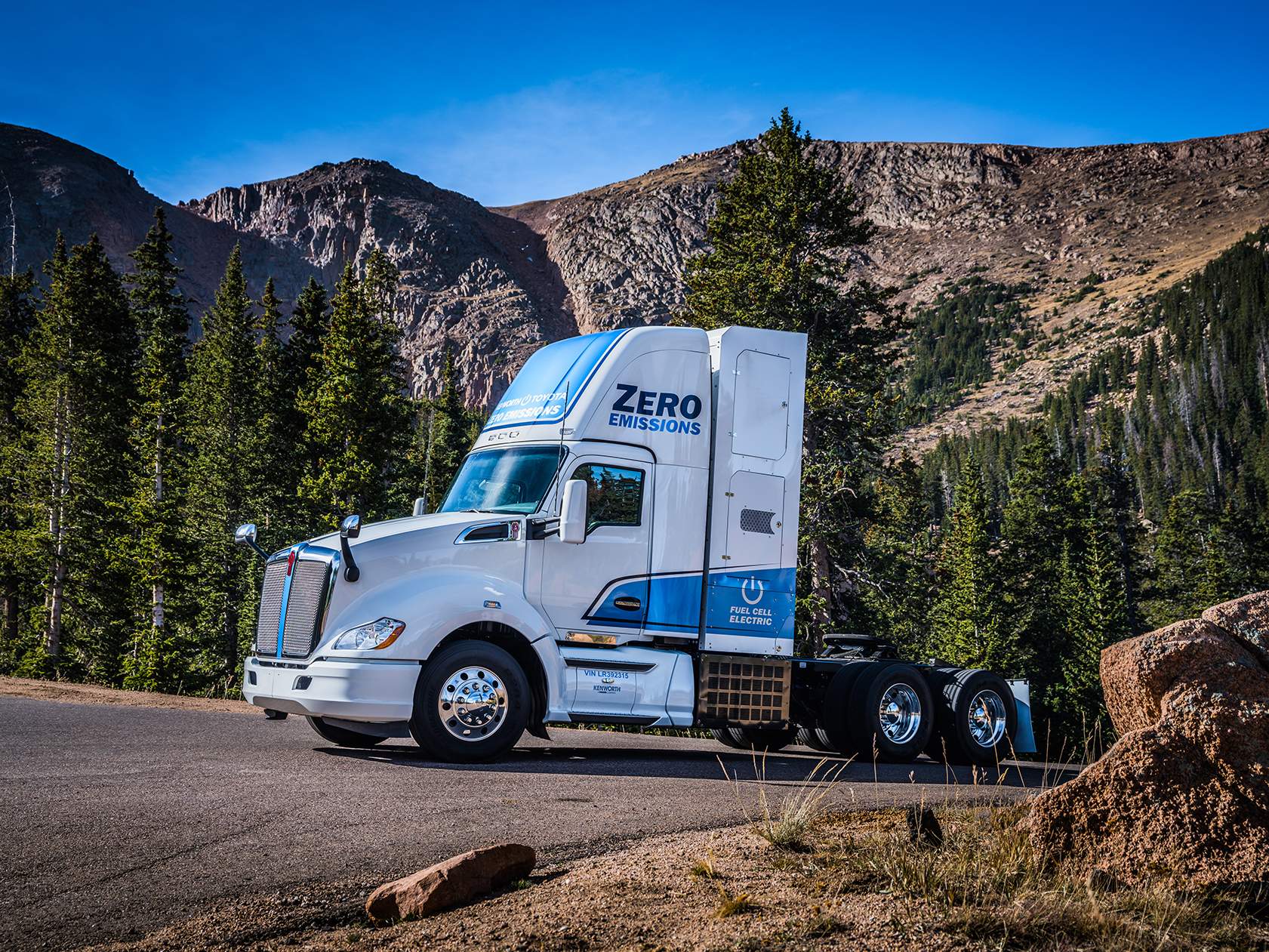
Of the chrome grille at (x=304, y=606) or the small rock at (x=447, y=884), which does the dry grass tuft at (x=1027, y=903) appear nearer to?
the small rock at (x=447, y=884)

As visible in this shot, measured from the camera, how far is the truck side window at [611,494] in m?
9.11

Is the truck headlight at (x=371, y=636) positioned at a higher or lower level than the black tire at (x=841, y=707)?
higher

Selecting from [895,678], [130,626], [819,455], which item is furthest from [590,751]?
[130,626]

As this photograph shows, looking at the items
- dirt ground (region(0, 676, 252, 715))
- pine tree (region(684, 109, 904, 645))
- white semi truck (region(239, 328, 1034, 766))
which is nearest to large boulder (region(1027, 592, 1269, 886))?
white semi truck (region(239, 328, 1034, 766))

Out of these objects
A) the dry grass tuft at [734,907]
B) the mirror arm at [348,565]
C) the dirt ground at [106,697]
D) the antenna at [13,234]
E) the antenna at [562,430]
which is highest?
the antenna at [13,234]

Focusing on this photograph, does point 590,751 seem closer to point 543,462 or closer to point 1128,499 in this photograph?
point 543,462

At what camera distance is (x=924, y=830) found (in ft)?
13.5

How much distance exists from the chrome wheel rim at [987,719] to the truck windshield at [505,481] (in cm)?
607

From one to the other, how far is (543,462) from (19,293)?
4536 centimetres

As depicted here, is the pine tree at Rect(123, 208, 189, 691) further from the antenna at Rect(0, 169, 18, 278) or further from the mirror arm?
the antenna at Rect(0, 169, 18, 278)

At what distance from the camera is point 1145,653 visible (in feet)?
12.9

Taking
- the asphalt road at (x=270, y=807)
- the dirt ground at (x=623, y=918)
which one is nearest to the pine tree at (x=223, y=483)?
the asphalt road at (x=270, y=807)

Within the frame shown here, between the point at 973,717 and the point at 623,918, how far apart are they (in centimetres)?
857

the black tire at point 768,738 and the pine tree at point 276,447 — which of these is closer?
the black tire at point 768,738
